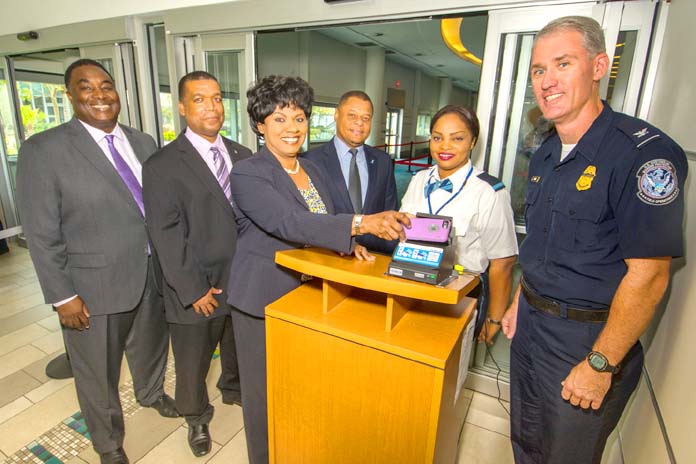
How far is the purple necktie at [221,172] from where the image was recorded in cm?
189

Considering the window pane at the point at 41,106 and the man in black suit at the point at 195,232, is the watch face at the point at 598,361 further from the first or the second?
the window pane at the point at 41,106

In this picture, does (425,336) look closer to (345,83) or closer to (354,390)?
(354,390)

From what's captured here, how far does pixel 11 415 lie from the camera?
7.45 ft

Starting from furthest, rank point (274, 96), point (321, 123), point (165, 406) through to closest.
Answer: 1. point (321, 123)
2. point (165, 406)
3. point (274, 96)

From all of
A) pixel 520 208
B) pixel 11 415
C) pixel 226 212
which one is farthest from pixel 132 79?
pixel 520 208

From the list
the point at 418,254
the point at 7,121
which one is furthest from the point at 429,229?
the point at 7,121

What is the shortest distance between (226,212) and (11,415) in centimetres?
198

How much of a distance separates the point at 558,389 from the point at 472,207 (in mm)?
830

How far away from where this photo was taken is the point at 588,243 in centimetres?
122

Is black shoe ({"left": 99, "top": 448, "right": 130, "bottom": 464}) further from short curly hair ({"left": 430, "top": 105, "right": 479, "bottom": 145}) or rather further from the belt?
short curly hair ({"left": 430, "top": 105, "right": 479, "bottom": 145})

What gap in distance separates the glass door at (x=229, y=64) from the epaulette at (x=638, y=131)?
260cm

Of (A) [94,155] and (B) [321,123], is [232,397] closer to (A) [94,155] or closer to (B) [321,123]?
(A) [94,155]

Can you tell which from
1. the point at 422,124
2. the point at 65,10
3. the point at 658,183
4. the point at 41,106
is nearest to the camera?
the point at 658,183

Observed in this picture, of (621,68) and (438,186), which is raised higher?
(621,68)
